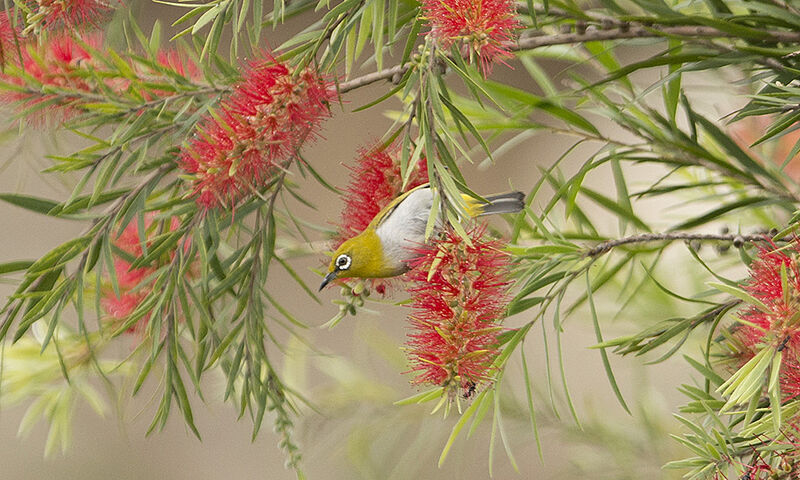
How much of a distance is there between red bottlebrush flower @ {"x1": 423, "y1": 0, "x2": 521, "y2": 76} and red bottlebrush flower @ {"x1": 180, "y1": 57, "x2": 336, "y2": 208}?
5cm

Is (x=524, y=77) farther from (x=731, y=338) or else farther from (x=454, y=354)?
(x=454, y=354)

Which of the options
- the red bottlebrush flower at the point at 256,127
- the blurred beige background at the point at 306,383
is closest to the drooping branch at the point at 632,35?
the red bottlebrush flower at the point at 256,127

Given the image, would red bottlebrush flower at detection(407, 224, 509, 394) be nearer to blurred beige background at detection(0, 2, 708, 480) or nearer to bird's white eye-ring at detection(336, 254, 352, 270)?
bird's white eye-ring at detection(336, 254, 352, 270)

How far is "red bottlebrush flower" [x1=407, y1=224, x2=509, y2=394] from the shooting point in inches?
8.6

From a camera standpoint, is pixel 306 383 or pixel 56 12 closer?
pixel 56 12

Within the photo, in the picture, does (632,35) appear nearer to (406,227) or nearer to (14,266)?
(406,227)

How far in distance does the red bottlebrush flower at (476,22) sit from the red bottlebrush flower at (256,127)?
0.05 meters

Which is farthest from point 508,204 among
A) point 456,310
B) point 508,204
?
point 456,310

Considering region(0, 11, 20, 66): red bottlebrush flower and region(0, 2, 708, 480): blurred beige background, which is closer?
region(0, 11, 20, 66): red bottlebrush flower

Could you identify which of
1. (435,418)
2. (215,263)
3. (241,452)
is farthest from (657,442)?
(241,452)

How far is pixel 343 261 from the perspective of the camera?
0.95ft

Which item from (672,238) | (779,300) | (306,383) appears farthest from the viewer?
(306,383)

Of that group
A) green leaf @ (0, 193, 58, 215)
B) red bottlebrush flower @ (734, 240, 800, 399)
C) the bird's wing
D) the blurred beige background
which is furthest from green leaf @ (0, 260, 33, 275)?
the blurred beige background

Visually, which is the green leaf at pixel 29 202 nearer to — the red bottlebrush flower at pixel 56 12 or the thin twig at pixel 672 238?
the red bottlebrush flower at pixel 56 12
